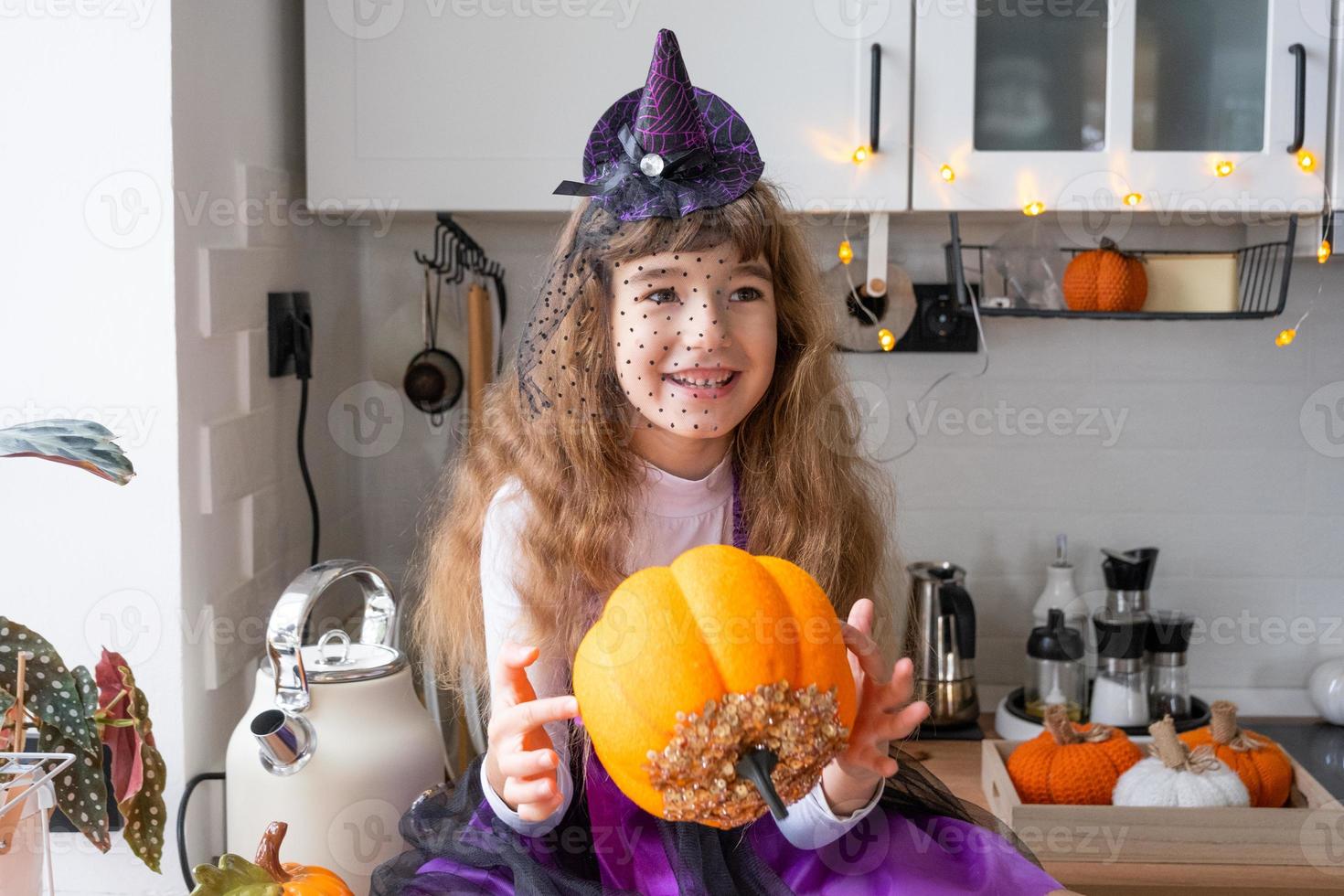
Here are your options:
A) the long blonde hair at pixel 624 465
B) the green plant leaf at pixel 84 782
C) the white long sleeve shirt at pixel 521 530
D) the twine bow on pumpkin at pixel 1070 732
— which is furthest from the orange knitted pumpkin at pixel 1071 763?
the green plant leaf at pixel 84 782

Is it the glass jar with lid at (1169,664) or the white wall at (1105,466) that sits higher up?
the white wall at (1105,466)

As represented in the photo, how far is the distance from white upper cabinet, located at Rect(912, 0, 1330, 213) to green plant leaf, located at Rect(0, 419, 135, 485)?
3.10ft

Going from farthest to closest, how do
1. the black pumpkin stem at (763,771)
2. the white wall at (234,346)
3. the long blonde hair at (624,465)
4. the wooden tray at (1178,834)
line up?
the wooden tray at (1178,834)
the white wall at (234,346)
the long blonde hair at (624,465)
the black pumpkin stem at (763,771)

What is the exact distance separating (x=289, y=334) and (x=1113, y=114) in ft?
3.17

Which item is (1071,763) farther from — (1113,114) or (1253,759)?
(1113,114)

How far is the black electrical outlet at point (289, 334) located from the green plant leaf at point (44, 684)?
1.94 ft

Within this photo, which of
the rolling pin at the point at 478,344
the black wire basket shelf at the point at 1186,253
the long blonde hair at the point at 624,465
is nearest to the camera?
the long blonde hair at the point at 624,465

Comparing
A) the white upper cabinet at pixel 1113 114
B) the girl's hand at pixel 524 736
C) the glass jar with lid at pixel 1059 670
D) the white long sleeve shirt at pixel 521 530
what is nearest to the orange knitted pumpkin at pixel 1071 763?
the glass jar with lid at pixel 1059 670

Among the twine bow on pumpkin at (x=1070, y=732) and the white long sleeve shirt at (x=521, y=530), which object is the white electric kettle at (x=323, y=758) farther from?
the twine bow on pumpkin at (x=1070, y=732)

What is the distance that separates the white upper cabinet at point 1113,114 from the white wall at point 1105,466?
280 mm

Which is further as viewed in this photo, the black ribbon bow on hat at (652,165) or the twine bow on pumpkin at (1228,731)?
the twine bow on pumpkin at (1228,731)

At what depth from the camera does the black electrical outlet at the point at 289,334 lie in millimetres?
1385

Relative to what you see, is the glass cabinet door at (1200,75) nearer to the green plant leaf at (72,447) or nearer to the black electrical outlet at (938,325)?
the black electrical outlet at (938,325)

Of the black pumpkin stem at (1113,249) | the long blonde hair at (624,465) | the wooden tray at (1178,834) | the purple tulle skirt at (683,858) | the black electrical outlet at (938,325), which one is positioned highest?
the black pumpkin stem at (1113,249)
